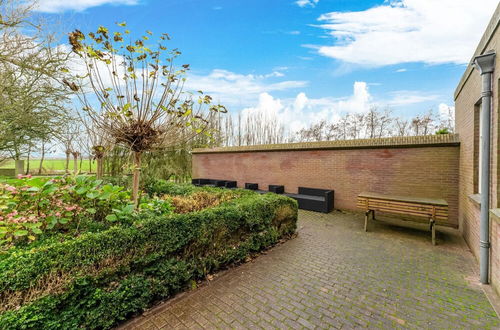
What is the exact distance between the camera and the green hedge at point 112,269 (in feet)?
5.89

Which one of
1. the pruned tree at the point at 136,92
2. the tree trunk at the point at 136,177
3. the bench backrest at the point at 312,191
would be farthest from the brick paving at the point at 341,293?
the bench backrest at the point at 312,191

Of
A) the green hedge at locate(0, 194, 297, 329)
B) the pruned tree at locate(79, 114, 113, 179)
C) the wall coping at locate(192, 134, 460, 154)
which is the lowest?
the green hedge at locate(0, 194, 297, 329)

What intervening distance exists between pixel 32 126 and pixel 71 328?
805 cm

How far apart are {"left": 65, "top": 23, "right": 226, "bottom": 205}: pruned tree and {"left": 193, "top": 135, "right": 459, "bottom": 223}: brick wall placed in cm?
614

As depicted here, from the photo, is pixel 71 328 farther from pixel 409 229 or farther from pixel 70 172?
pixel 409 229

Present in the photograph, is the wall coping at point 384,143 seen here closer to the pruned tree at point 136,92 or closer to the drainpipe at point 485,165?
the drainpipe at point 485,165

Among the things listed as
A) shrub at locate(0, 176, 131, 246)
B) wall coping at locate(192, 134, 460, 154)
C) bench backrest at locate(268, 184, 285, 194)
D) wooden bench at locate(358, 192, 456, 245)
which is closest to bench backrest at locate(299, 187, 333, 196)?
bench backrest at locate(268, 184, 285, 194)

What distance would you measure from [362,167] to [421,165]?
166cm

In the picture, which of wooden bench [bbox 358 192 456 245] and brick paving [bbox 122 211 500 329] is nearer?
brick paving [bbox 122 211 500 329]

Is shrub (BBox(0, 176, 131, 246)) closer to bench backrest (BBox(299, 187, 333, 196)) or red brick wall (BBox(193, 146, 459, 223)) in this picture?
bench backrest (BBox(299, 187, 333, 196))

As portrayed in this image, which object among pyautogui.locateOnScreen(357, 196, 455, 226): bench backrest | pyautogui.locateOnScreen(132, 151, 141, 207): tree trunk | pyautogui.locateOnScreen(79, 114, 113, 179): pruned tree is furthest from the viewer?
pyautogui.locateOnScreen(357, 196, 455, 226): bench backrest

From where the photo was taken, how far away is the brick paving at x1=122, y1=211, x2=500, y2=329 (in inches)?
93.6

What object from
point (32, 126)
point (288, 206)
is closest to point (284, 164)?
point (288, 206)

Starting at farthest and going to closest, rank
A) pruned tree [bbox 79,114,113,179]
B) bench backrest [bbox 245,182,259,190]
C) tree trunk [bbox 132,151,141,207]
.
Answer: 1. bench backrest [bbox 245,182,259,190]
2. tree trunk [bbox 132,151,141,207]
3. pruned tree [bbox 79,114,113,179]
